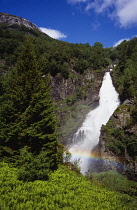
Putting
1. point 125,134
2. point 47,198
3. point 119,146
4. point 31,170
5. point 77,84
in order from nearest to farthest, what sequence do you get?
point 47,198 < point 31,170 < point 119,146 < point 125,134 < point 77,84

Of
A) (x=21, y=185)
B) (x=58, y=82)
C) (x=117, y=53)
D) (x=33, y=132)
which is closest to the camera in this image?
(x=21, y=185)

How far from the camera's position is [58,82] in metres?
49.5

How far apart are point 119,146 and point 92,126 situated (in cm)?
1174

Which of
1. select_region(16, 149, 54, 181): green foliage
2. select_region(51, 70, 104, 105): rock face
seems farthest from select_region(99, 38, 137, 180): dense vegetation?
select_region(16, 149, 54, 181): green foliage

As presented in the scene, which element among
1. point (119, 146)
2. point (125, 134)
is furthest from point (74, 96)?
point (119, 146)

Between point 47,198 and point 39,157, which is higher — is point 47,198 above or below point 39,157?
below

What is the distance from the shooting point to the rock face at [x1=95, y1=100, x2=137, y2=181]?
904 inches

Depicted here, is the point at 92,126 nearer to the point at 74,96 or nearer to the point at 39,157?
the point at 74,96

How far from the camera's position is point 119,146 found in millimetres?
25062

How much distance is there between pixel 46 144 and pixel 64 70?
1614 inches

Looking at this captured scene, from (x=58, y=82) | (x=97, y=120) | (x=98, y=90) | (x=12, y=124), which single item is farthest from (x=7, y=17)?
(x=12, y=124)

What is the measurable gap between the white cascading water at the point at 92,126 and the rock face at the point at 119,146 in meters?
2.73

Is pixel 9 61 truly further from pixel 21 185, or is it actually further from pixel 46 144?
pixel 21 185

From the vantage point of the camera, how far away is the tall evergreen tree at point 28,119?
1199cm
